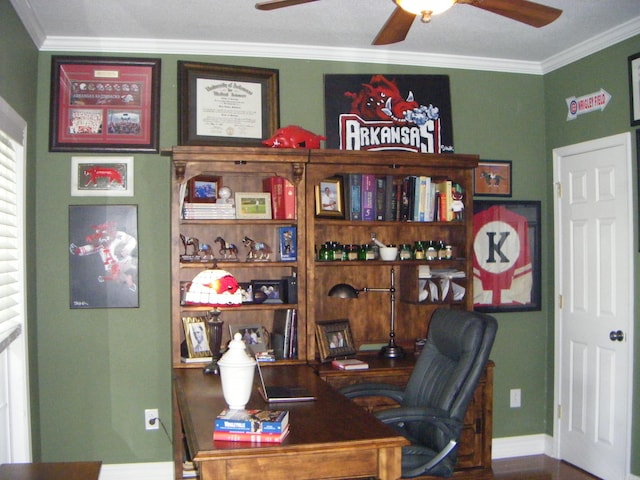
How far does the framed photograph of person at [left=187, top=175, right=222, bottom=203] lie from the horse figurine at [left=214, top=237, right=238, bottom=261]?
0.82 ft

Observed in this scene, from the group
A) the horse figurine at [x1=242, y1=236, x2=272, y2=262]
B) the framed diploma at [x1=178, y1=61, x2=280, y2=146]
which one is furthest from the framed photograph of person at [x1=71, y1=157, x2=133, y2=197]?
the horse figurine at [x1=242, y1=236, x2=272, y2=262]

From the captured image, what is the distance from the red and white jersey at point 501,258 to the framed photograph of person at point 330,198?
104 cm

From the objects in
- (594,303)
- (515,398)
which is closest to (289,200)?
(594,303)

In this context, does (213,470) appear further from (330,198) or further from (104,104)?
(104,104)

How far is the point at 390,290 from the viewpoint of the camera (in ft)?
13.0

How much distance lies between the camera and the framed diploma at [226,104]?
3.87 m

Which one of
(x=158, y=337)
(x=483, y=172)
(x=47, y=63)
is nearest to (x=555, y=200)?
(x=483, y=172)

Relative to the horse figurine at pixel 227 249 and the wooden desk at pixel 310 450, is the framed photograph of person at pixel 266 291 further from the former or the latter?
the wooden desk at pixel 310 450

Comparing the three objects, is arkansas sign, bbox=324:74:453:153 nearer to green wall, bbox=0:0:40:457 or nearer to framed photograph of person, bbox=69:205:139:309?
framed photograph of person, bbox=69:205:139:309

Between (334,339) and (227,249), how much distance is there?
2.72 feet

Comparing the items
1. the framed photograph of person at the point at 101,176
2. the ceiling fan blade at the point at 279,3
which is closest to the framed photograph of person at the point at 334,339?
the framed photograph of person at the point at 101,176

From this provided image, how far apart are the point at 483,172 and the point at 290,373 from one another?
1.96m

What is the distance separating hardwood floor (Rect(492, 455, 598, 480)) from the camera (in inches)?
157

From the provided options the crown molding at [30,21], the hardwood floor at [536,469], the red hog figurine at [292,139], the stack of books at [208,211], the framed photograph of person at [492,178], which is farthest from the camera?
the framed photograph of person at [492,178]
